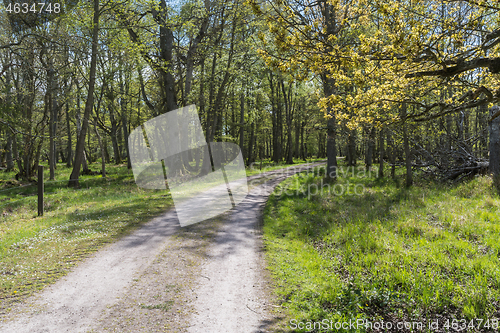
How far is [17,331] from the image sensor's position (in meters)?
3.49

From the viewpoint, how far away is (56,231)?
25.4ft

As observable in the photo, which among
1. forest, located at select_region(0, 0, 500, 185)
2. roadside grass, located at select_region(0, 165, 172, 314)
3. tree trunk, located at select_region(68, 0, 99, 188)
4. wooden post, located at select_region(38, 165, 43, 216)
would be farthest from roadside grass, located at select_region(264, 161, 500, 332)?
tree trunk, located at select_region(68, 0, 99, 188)

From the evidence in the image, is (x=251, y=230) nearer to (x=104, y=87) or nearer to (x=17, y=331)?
(x=17, y=331)

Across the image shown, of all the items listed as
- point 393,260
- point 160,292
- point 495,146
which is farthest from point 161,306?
point 495,146

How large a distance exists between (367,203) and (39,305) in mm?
9813

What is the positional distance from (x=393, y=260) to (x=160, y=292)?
4.28 m

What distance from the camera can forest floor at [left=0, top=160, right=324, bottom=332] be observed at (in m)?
3.77

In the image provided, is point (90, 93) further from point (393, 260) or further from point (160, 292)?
point (393, 260)

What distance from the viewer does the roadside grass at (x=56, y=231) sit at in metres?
5.05

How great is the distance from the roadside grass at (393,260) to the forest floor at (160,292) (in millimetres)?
630

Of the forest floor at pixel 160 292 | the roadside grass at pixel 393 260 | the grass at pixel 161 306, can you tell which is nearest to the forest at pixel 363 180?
the roadside grass at pixel 393 260

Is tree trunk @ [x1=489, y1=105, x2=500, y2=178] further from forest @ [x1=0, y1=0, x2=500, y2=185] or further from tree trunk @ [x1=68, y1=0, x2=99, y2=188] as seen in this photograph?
tree trunk @ [x1=68, y1=0, x2=99, y2=188]

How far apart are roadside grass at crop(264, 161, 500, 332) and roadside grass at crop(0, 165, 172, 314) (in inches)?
167

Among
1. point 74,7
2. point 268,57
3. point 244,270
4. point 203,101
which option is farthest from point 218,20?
point 244,270
